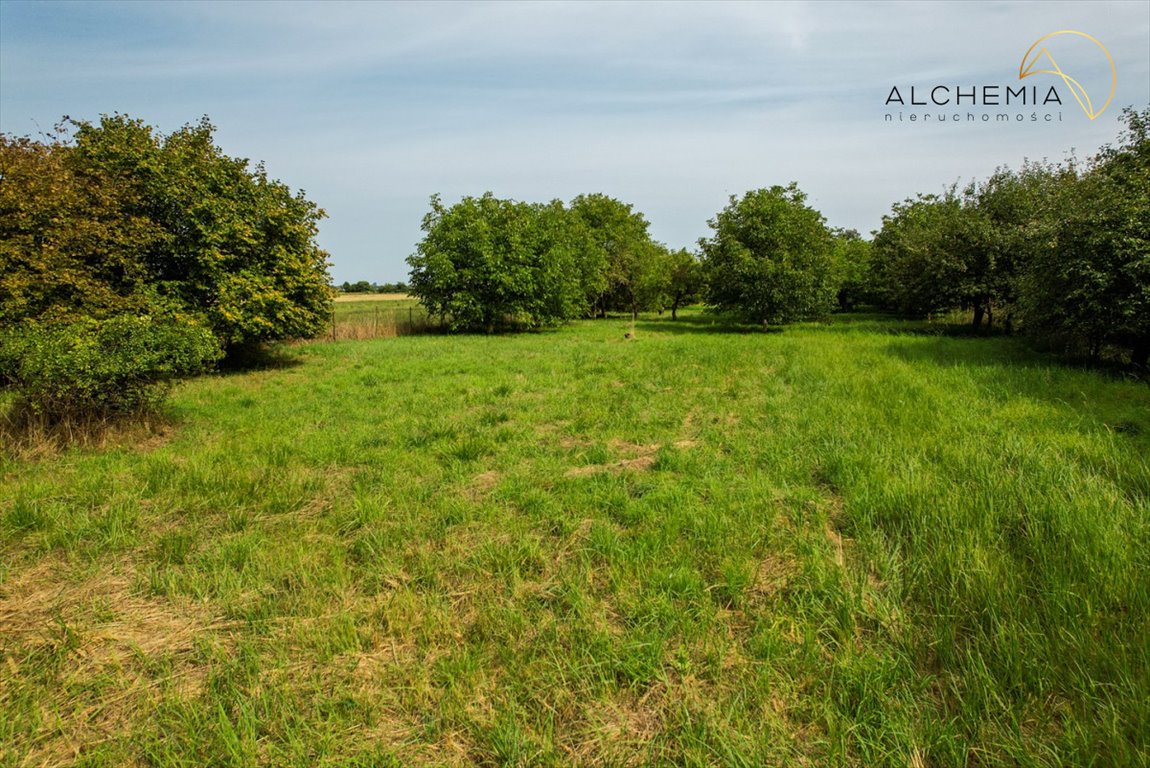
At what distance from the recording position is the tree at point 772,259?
22781 millimetres

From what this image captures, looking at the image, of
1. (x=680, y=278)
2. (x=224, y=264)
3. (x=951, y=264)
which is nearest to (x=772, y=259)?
(x=951, y=264)

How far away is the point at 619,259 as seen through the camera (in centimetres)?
3478

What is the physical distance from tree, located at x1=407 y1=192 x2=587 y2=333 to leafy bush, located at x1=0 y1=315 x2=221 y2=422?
53.9 ft

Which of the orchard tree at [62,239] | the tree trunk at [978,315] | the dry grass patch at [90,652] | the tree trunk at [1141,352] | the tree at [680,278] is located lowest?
the dry grass patch at [90,652]

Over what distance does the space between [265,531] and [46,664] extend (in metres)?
1.53

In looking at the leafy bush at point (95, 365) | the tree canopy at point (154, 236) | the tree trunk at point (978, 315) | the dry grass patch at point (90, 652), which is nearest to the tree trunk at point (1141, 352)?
the tree trunk at point (978, 315)

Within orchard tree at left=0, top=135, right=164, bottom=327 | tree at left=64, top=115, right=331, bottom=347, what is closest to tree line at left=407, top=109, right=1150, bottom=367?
tree at left=64, top=115, right=331, bottom=347

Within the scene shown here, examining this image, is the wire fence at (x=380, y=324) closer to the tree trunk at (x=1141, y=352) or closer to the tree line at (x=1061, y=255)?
the tree line at (x=1061, y=255)

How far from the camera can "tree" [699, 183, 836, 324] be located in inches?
897

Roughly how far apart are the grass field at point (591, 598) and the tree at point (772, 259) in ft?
57.0

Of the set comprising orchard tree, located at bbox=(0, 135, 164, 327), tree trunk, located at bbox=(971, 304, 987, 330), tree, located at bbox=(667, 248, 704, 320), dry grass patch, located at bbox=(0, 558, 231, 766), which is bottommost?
dry grass patch, located at bbox=(0, 558, 231, 766)

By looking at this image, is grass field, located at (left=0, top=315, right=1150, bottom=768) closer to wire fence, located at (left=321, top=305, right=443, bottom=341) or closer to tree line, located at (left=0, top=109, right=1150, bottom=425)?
tree line, located at (left=0, top=109, right=1150, bottom=425)

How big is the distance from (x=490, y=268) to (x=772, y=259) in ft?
48.2

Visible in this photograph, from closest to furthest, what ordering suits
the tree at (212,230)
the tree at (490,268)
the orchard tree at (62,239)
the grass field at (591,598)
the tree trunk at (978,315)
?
the grass field at (591,598), the orchard tree at (62,239), the tree at (212,230), the tree trunk at (978,315), the tree at (490,268)
